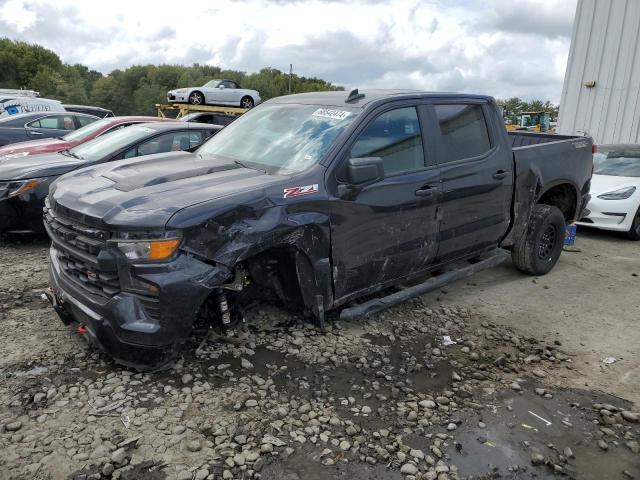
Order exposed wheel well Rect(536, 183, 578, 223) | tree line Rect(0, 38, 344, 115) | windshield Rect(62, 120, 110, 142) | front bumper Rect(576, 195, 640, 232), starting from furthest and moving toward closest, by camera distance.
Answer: tree line Rect(0, 38, 344, 115) → front bumper Rect(576, 195, 640, 232) → windshield Rect(62, 120, 110, 142) → exposed wheel well Rect(536, 183, 578, 223)

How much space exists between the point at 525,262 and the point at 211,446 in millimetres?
4111

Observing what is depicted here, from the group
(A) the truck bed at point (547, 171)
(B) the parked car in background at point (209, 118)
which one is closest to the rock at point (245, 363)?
(A) the truck bed at point (547, 171)

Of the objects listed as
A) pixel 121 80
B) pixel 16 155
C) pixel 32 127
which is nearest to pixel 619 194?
pixel 16 155

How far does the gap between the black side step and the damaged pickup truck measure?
15 millimetres

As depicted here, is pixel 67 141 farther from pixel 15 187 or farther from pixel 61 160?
pixel 15 187

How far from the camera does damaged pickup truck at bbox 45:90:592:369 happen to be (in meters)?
2.89

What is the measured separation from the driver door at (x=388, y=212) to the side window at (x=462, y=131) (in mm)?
283

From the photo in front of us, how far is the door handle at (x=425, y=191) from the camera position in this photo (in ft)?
12.9

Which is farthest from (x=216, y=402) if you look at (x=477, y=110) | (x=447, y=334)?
(x=477, y=110)

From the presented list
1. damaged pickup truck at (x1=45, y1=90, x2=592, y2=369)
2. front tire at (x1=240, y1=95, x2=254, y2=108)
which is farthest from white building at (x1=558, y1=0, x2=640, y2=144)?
front tire at (x1=240, y1=95, x2=254, y2=108)

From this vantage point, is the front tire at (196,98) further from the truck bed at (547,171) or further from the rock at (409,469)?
the rock at (409,469)

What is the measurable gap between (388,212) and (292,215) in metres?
0.85

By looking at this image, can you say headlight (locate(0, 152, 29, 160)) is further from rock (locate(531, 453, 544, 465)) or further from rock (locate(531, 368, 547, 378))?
rock (locate(531, 453, 544, 465))

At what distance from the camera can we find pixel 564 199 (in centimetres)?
585
